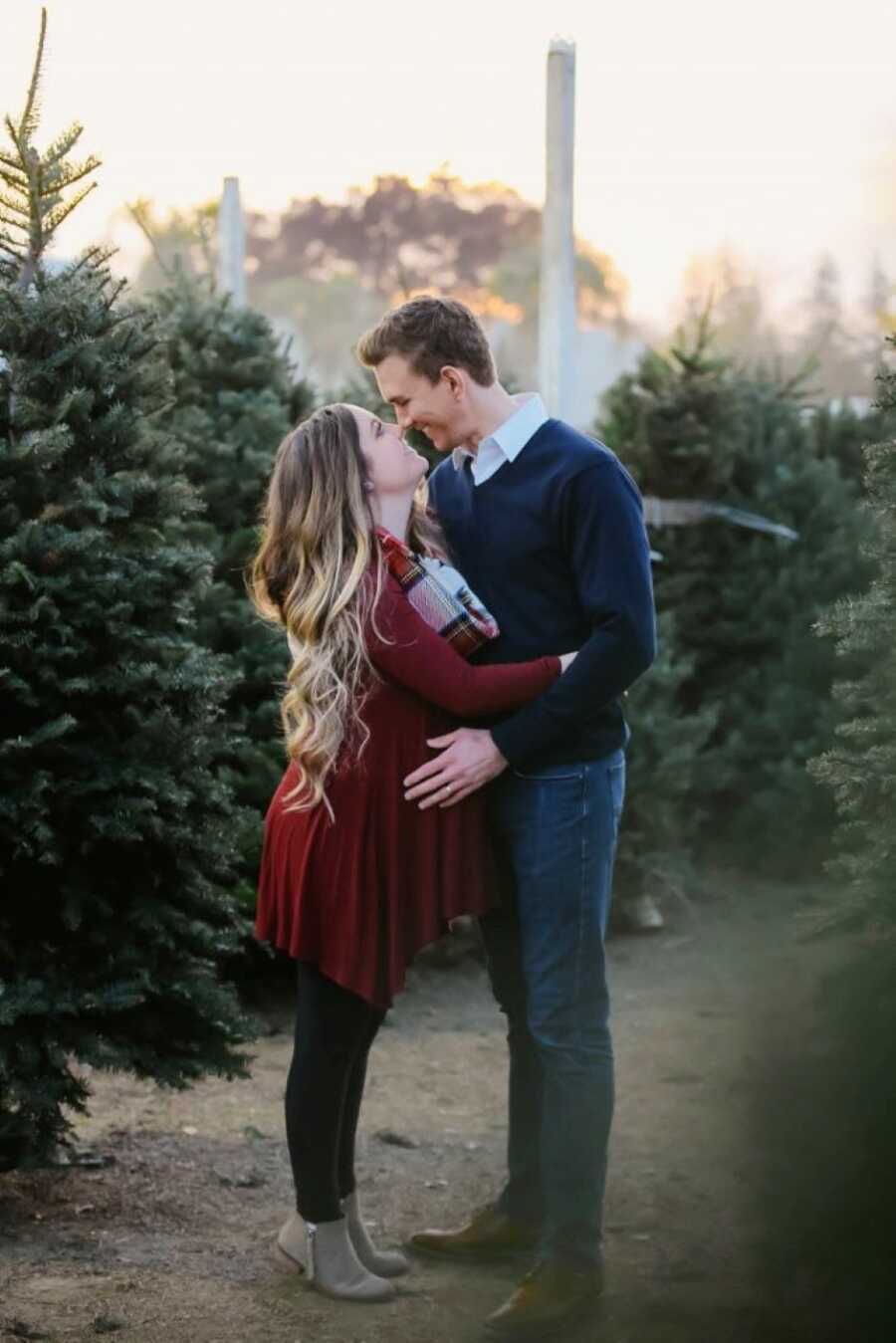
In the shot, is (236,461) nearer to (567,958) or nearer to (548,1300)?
(567,958)

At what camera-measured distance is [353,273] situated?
180 feet

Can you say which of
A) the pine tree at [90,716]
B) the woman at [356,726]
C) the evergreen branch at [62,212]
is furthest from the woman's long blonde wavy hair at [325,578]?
the evergreen branch at [62,212]

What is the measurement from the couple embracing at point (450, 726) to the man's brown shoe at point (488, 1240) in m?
0.37

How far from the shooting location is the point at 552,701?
334 centimetres

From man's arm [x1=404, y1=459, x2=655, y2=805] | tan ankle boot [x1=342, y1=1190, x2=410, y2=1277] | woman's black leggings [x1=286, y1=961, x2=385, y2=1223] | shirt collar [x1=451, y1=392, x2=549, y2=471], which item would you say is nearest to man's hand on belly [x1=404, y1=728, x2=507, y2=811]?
man's arm [x1=404, y1=459, x2=655, y2=805]

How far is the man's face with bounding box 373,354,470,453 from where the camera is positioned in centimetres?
351

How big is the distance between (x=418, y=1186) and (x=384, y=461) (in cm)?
218

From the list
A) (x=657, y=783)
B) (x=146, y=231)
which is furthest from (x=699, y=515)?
(x=146, y=231)

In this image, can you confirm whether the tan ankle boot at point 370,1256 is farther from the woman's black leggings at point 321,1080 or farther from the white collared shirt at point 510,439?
the white collared shirt at point 510,439

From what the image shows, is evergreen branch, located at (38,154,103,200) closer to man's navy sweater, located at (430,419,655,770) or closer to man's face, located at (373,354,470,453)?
man's face, located at (373,354,470,453)

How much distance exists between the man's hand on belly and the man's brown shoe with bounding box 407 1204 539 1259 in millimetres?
1160

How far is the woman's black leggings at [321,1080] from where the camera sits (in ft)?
11.5

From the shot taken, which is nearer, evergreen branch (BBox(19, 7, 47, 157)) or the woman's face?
the woman's face

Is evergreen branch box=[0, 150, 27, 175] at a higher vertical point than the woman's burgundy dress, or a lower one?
higher
